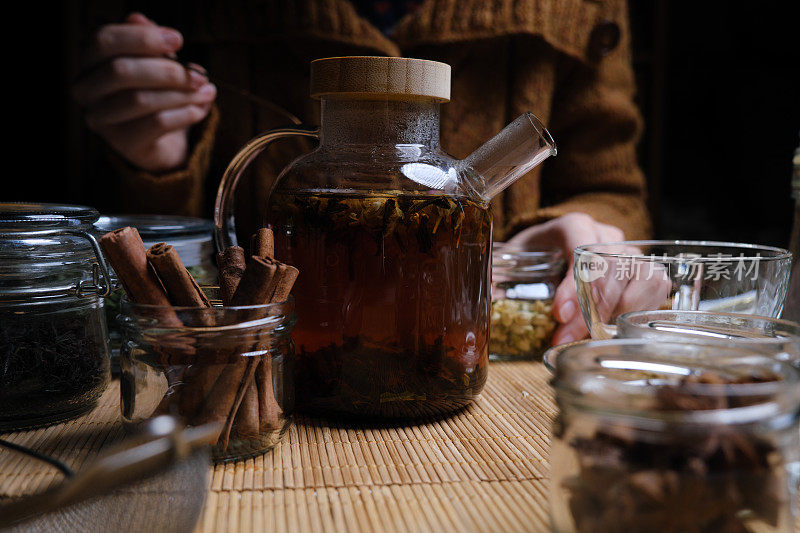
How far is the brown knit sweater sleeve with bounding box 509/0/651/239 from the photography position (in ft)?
4.42

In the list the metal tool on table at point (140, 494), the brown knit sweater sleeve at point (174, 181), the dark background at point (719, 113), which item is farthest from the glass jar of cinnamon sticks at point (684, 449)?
the dark background at point (719, 113)

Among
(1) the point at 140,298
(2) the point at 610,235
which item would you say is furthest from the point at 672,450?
(2) the point at 610,235

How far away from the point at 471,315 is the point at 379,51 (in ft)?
2.13

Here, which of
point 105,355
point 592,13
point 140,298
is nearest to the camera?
point 140,298

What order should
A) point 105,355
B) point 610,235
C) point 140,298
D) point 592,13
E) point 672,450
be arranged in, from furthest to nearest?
point 592,13 → point 610,235 → point 105,355 → point 140,298 → point 672,450

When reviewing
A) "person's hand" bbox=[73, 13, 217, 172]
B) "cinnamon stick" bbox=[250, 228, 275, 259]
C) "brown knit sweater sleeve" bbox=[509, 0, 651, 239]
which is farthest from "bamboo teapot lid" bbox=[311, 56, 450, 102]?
"brown knit sweater sleeve" bbox=[509, 0, 651, 239]

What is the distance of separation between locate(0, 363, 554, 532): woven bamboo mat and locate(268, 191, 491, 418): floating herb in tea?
43 millimetres

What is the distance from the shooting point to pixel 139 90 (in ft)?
3.50

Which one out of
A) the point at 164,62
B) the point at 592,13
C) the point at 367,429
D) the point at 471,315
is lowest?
the point at 367,429

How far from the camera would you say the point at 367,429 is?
63 centimetres

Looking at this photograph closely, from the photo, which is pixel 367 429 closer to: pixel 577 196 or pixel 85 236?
pixel 85 236

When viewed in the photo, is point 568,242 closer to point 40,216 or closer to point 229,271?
point 229,271

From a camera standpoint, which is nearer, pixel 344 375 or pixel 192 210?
pixel 344 375

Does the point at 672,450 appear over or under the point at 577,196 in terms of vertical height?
under
